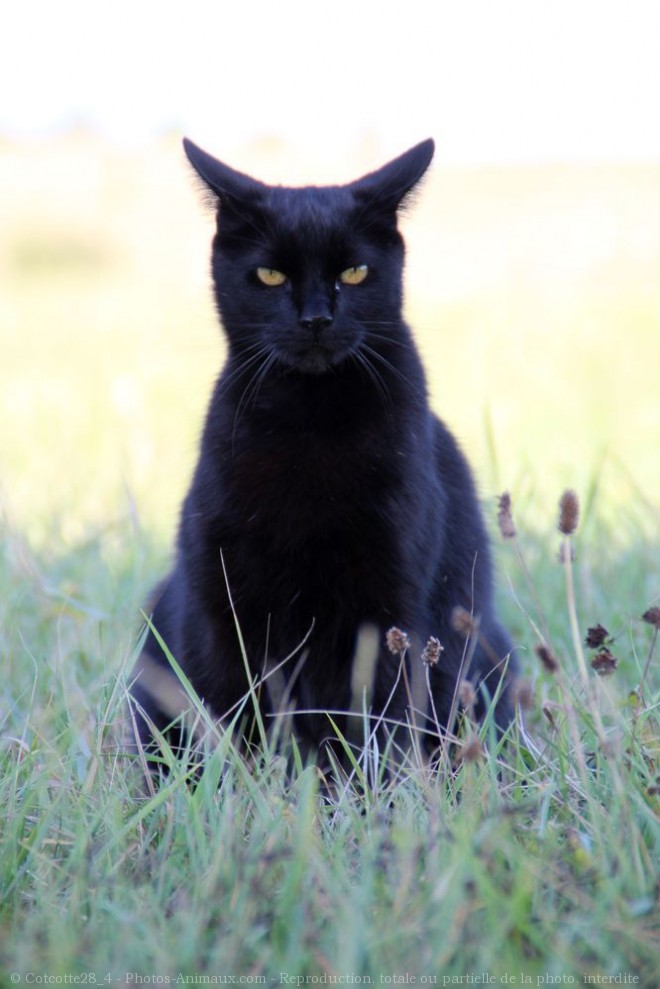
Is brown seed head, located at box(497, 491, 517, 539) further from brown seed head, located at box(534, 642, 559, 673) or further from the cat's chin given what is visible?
the cat's chin

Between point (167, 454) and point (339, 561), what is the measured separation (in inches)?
130

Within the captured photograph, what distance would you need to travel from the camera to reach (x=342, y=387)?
2.29 m

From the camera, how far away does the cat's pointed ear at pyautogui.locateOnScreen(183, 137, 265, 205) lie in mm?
2260

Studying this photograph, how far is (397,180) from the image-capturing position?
7.55 ft

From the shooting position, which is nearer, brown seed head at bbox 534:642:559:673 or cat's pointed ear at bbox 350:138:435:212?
brown seed head at bbox 534:642:559:673

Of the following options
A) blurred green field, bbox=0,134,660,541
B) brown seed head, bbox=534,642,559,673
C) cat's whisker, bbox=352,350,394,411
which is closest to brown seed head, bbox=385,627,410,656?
brown seed head, bbox=534,642,559,673

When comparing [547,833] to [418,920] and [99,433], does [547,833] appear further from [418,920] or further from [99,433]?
[99,433]

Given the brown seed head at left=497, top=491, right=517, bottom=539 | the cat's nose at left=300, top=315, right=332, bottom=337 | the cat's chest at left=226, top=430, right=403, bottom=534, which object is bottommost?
the cat's chest at left=226, top=430, right=403, bottom=534

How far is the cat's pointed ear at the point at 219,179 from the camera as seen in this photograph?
89.0 inches

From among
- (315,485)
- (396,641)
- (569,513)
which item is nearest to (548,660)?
(569,513)

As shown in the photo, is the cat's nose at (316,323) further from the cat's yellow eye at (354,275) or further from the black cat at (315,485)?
the cat's yellow eye at (354,275)

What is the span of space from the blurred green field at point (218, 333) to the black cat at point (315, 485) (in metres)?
0.25

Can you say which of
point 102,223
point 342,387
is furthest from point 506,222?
point 342,387

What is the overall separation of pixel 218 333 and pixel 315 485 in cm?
54
